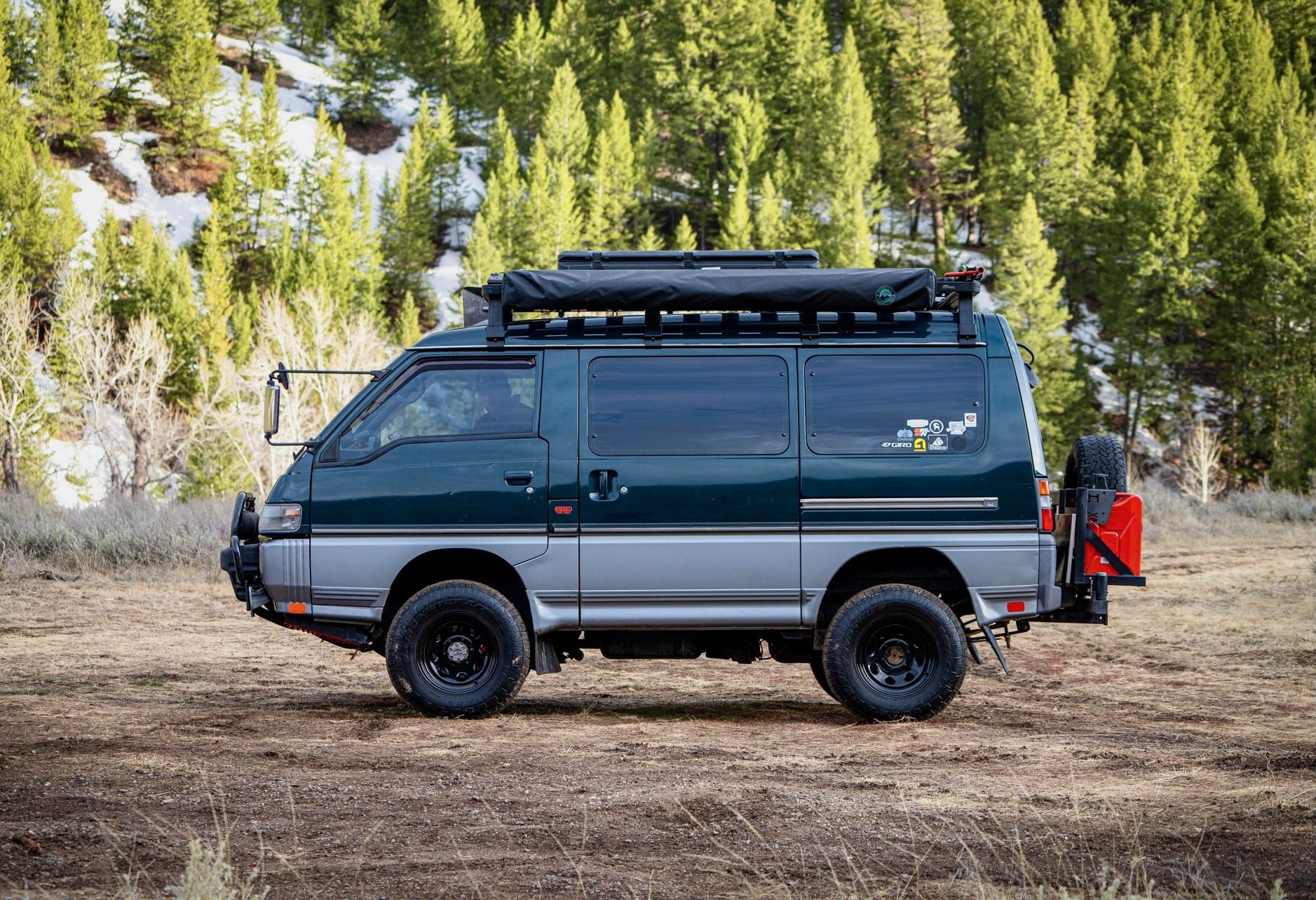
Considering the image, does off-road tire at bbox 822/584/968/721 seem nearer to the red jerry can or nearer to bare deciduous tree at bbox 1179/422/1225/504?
the red jerry can

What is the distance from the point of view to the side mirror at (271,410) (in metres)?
8.08

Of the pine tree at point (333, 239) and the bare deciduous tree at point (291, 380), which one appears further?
the pine tree at point (333, 239)

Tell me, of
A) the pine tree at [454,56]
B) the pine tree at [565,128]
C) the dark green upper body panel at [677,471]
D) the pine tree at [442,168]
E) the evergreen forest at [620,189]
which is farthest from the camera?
the pine tree at [454,56]

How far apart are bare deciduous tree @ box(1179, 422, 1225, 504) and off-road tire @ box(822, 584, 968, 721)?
120 feet

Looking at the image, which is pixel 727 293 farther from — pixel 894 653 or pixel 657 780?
pixel 657 780

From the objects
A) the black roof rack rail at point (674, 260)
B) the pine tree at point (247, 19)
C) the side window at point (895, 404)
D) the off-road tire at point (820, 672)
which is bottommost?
the off-road tire at point (820, 672)

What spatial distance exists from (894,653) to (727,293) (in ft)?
8.74

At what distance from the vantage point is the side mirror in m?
8.08

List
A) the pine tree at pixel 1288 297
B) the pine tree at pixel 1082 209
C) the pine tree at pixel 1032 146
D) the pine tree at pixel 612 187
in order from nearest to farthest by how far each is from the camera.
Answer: the pine tree at pixel 1288 297
the pine tree at pixel 612 187
the pine tree at pixel 1032 146
the pine tree at pixel 1082 209

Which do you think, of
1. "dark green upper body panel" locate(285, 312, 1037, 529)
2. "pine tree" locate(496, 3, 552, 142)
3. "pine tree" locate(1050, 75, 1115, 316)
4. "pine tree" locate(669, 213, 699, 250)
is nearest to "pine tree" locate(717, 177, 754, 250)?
"pine tree" locate(669, 213, 699, 250)

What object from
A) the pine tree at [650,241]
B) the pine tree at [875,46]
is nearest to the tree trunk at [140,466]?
the pine tree at [650,241]

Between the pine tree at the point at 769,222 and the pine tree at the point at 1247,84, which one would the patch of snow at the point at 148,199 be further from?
the pine tree at the point at 1247,84

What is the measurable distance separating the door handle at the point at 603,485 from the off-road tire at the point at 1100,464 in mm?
3130

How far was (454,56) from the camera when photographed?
84562 millimetres
